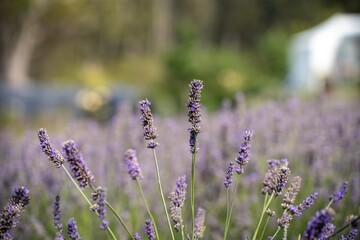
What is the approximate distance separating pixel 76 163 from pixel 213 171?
1.64 meters

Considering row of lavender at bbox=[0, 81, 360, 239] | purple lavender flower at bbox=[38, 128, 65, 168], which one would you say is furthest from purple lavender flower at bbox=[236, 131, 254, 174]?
row of lavender at bbox=[0, 81, 360, 239]

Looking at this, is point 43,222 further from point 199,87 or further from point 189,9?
point 189,9

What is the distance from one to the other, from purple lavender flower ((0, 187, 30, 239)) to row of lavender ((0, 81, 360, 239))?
1.08 metres

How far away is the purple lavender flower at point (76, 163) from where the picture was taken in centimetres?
123

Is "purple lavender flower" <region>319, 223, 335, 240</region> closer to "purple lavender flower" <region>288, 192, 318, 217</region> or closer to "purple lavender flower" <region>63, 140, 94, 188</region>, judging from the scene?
"purple lavender flower" <region>288, 192, 318, 217</region>

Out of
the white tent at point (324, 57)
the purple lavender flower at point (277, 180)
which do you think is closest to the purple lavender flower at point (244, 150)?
the purple lavender flower at point (277, 180)

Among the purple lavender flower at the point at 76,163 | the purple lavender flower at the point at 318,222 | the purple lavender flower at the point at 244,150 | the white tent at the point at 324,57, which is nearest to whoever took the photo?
the purple lavender flower at the point at 318,222

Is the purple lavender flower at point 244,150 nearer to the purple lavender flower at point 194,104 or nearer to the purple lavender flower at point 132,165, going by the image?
the purple lavender flower at point 194,104

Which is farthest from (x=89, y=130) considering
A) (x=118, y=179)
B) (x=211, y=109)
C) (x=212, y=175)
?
(x=211, y=109)

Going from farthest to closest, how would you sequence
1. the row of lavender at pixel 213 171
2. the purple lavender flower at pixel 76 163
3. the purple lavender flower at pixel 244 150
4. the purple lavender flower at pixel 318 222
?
the row of lavender at pixel 213 171
the purple lavender flower at pixel 244 150
the purple lavender flower at pixel 76 163
the purple lavender flower at pixel 318 222

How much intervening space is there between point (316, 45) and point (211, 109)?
9068 millimetres

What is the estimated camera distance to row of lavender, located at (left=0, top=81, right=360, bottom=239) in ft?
8.44

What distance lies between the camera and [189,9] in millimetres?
53844

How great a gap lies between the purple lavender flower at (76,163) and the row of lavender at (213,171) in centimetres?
118
